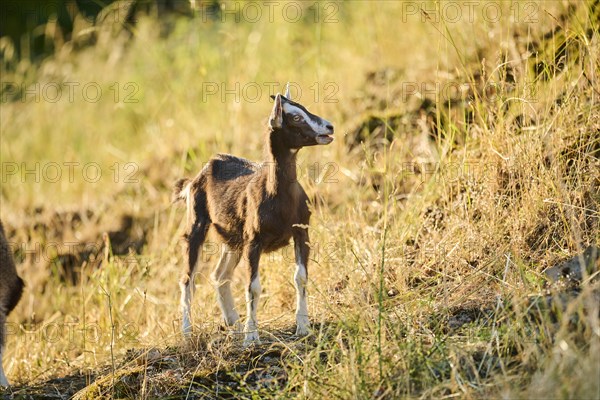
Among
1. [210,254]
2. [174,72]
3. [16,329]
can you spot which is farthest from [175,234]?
[174,72]

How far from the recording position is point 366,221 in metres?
6.64

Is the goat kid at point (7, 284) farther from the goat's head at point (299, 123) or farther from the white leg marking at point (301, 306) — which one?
the goat's head at point (299, 123)

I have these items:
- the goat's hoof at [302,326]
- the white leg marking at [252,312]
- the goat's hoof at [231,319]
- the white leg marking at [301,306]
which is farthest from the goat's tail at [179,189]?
the goat's hoof at [302,326]

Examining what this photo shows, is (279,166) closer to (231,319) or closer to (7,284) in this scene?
(231,319)

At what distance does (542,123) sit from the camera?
20.0 ft

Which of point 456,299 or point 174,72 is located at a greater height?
point 174,72

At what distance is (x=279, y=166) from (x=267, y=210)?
253 millimetres

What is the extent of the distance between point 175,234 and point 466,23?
2974 millimetres

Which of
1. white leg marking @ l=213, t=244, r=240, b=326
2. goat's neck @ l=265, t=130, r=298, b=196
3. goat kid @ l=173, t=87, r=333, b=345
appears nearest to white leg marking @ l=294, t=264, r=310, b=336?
goat kid @ l=173, t=87, r=333, b=345

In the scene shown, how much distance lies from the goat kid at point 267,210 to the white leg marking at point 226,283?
1.9 inches

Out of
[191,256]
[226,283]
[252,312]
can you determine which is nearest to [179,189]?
[191,256]

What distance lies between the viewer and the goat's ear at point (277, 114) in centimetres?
516

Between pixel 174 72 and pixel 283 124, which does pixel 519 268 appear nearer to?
pixel 283 124

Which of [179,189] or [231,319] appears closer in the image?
[231,319]
